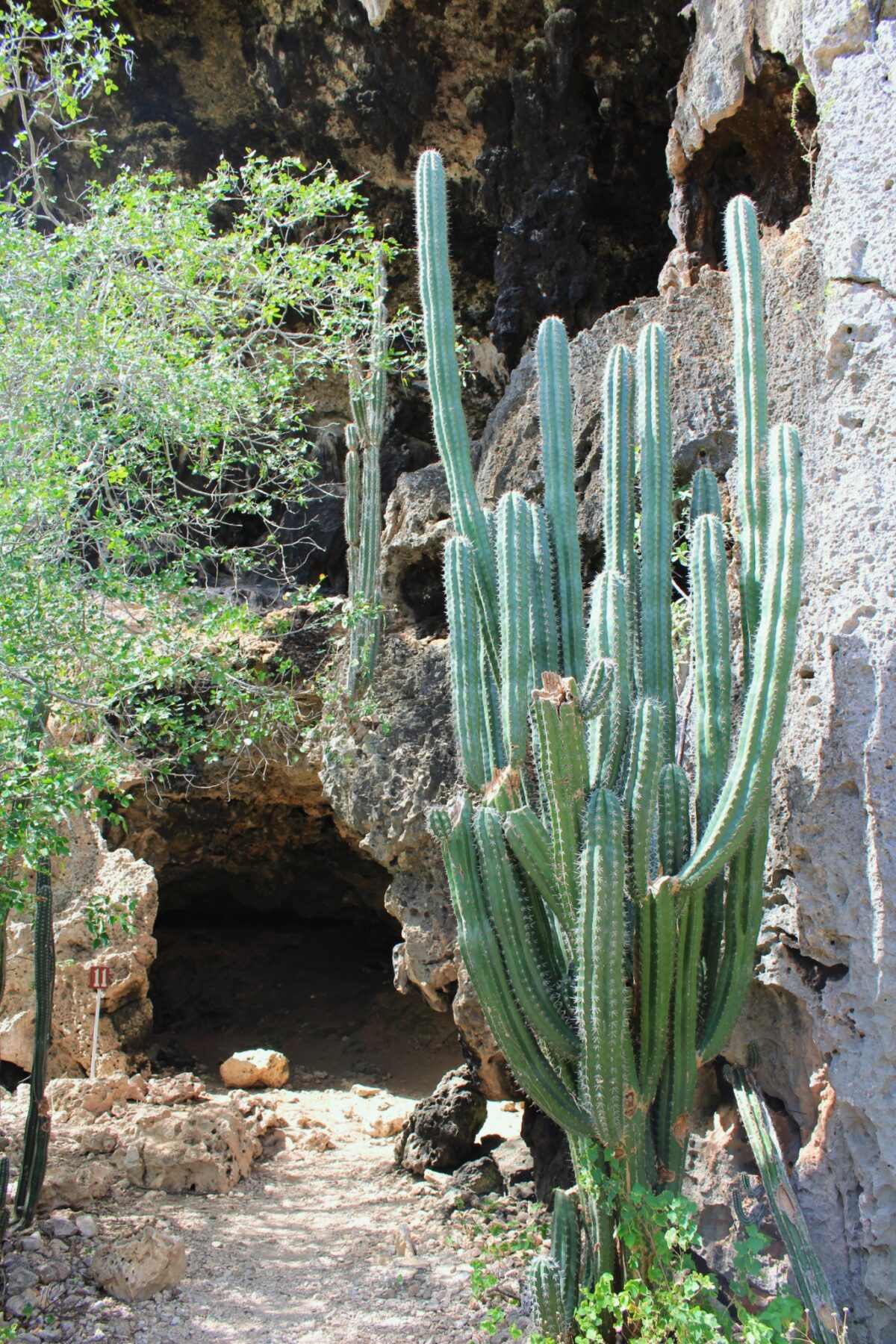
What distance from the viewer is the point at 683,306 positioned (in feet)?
18.0

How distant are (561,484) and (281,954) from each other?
870 centimetres

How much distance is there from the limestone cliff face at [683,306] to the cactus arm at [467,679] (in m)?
1.18

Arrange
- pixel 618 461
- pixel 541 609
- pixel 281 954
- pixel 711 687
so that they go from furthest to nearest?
pixel 281 954, pixel 618 461, pixel 541 609, pixel 711 687

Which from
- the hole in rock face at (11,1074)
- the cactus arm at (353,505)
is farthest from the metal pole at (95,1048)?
the cactus arm at (353,505)

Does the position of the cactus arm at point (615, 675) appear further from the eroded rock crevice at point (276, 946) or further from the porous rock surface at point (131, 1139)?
the eroded rock crevice at point (276, 946)

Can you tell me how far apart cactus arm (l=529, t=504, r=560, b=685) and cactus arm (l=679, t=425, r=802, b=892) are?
0.72 metres

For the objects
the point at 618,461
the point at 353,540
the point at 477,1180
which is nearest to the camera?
the point at 618,461

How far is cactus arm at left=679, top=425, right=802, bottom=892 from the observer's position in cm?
327

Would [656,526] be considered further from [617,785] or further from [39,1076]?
[39,1076]

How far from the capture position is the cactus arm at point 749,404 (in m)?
3.76

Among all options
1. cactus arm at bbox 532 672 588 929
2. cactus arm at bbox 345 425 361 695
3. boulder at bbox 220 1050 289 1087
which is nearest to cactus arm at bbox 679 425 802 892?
cactus arm at bbox 532 672 588 929

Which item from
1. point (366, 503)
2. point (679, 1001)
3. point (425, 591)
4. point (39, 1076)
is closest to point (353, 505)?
point (366, 503)

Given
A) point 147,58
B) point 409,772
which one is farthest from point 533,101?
point 409,772

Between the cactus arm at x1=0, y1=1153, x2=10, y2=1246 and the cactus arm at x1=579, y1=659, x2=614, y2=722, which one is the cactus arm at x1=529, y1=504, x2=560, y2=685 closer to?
the cactus arm at x1=579, y1=659, x2=614, y2=722
